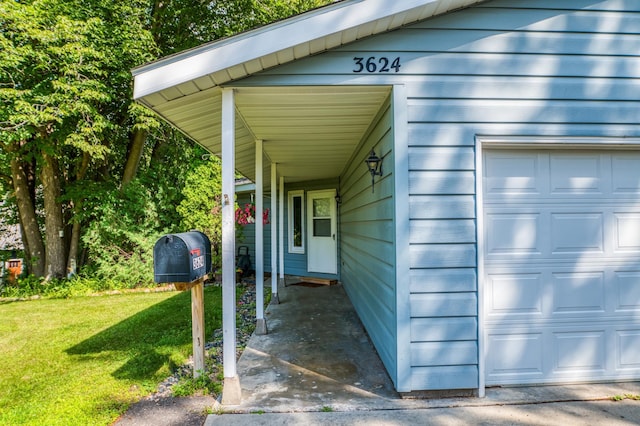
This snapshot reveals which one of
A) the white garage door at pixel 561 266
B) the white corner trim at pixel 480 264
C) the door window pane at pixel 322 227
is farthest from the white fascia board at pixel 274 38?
the door window pane at pixel 322 227

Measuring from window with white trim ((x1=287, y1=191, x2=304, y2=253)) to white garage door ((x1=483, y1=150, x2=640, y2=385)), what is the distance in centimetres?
627

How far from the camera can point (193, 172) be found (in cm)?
796

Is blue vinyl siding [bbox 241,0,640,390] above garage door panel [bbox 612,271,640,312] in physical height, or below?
above

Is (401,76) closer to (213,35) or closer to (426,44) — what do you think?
(426,44)

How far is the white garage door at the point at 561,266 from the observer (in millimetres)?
2736

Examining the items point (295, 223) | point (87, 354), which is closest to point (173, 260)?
point (87, 354)

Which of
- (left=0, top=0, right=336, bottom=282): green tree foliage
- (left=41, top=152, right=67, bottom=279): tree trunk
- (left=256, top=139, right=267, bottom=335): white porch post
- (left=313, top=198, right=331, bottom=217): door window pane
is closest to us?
(left=256, top=139, right=267, bottom=335): white porch post

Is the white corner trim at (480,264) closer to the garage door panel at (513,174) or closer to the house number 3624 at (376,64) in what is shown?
the garage door panel at (513,174)

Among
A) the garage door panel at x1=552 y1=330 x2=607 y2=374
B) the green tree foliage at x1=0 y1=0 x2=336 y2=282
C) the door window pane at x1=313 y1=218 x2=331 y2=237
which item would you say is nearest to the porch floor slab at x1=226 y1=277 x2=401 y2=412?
the garage door panel at x1=552 y1=330 x2=607 y2=374

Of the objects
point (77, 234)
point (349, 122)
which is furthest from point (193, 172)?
point (349, 122)

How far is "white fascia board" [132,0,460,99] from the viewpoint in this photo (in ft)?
8.01

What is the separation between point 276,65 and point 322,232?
19.0 ft

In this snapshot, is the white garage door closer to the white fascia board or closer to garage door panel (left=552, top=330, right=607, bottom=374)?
garage door panel (left=552, top=330, right=607, bottom=374)

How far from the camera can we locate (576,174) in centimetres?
280
